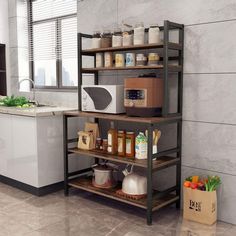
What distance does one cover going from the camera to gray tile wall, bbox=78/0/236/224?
2514 millimetres

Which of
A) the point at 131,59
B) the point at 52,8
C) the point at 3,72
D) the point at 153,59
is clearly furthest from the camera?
the point at 3,72

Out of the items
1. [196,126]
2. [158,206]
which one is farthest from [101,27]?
[158,206]

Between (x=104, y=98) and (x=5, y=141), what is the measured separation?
1273 millimetres

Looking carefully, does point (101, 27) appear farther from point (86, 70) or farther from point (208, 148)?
point (208, 148)

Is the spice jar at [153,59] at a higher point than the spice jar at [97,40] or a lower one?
lower

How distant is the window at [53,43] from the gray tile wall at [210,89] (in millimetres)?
1502

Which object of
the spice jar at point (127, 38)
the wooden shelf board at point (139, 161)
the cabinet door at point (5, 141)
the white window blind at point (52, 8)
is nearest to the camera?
the wooden shelf board at point (139, 161)

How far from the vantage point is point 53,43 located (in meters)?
4.30

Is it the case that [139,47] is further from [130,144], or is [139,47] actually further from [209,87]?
[130,144]

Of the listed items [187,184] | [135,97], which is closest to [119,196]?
[187,184]

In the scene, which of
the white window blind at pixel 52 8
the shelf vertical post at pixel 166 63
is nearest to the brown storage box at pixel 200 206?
the shelf vertical post at pixel 166 63

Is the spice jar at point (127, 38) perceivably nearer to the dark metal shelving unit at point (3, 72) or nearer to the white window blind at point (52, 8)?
the white window blind at point (52, 8)

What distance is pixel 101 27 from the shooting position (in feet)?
11.0

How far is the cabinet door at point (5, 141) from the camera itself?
135 inches
